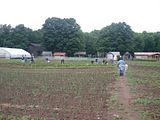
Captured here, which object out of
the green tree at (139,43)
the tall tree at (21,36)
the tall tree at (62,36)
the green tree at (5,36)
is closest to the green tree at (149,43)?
the green tree at (139,43)

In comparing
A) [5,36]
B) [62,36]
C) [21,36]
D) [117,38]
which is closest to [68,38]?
[62,36]

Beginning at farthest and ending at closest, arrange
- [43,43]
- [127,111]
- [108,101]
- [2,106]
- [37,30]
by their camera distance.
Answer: [37,30] < [43,43] < [108,101] < [2,106] < [127,111]

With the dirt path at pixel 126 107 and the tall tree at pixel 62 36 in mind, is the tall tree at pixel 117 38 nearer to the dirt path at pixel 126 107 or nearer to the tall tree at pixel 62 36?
the tall tree at pixel 62 36

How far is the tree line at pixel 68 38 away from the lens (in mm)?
89938

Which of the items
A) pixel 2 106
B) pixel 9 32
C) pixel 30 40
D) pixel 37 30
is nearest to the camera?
pixel 2 106

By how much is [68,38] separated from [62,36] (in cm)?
169

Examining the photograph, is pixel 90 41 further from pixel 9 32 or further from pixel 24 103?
pixel 24 103

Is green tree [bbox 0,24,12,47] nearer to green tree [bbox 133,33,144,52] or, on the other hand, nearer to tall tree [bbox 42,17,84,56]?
tall tree [bbox 42,17,84,56]

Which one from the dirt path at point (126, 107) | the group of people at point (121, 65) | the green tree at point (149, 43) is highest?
the green tree at point (149, 43)

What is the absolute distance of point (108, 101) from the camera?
13914 mm

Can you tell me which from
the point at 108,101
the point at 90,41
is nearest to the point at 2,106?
the point at 108,101

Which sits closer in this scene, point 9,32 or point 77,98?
point 77,98

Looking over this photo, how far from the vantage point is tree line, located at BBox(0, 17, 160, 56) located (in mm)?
89938

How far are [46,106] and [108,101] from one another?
2802 millimetres
